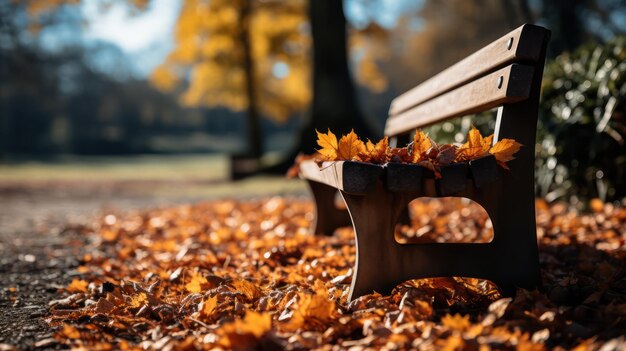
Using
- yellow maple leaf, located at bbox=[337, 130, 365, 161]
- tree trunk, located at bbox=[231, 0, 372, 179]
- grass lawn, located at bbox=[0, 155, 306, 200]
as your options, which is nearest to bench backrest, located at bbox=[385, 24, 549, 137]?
yellow maple leaf, located at bbox=[337, 130, 365, 161]

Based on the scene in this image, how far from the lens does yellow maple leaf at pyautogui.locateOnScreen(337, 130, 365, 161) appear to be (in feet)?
7.57

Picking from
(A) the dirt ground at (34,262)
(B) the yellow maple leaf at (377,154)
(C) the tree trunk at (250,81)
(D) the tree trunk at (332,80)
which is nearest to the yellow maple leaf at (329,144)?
(B) the yellow maple leaf at (377,154)

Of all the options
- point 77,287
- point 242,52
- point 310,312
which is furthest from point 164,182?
point 310,312

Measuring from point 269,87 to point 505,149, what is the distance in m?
21.0

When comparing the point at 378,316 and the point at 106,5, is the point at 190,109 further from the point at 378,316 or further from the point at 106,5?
the point at 378,316

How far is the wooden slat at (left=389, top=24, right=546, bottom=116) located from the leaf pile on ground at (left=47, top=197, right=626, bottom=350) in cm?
91

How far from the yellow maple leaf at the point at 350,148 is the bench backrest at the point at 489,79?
556 mm

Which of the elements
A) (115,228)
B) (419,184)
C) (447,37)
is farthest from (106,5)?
(447,37)

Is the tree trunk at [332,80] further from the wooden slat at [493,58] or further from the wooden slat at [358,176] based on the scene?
the wooden slat at [358,176]

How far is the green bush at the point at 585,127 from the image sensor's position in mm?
4266

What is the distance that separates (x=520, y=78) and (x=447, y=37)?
28641 millimetres

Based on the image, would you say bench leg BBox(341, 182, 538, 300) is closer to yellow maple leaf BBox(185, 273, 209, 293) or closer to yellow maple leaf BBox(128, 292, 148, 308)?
yellow maple leaf BBox(185, 273, 209, 293)

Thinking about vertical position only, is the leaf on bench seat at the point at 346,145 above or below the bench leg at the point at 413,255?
above

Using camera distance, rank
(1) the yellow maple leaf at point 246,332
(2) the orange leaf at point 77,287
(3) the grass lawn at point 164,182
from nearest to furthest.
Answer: (1) the yellow maple leaf at point 246,332 → (2) the orange leaf at point 77,287 → (3) the grass lawn at point 164,182
